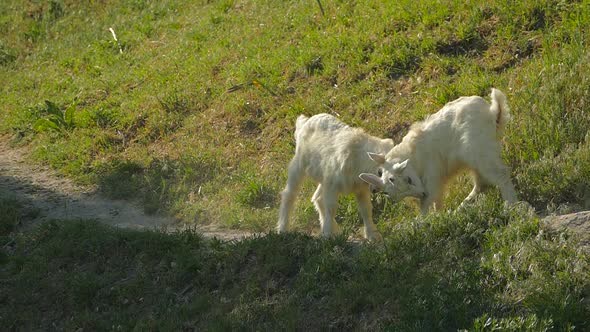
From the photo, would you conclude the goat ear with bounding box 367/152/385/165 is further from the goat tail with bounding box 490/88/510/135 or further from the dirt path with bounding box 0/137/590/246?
the dirt path with bounding box 0/137/590/246

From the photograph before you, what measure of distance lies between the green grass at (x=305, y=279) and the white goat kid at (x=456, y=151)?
568 millimetres

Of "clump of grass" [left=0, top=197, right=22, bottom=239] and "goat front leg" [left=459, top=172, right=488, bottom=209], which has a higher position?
"clump of grass" [left=0, top=197, right=22, bottom=239]

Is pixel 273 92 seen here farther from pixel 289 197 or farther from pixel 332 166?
pixel 332 166

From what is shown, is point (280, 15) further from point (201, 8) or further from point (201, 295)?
point (201, 295)

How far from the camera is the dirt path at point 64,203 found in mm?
11269

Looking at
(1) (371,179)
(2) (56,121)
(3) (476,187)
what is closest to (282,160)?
(1) (371,179)

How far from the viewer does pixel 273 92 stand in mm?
13383

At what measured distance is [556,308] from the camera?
664cm

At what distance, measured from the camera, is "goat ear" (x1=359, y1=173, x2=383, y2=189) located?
29.0 ft

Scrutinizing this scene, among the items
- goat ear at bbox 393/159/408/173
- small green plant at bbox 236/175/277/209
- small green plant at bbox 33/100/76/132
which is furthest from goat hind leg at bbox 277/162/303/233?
small green plant at bbox 33/100/76/132

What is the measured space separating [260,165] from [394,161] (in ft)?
11.2

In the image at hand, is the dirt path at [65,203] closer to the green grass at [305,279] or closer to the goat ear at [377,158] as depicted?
the green grass at [305,279]

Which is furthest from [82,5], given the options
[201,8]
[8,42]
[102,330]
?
[102,330]

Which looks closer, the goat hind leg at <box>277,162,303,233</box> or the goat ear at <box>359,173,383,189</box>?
the goat ear at <box>359,173,383,189</box>
